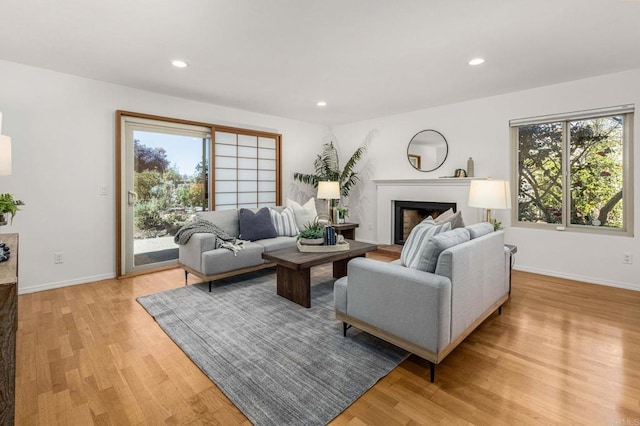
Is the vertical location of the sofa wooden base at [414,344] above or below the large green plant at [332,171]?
below

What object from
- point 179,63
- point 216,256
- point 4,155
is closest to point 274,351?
point 216,256

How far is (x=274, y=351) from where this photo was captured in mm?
2143

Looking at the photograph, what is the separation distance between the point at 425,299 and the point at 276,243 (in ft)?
7.71

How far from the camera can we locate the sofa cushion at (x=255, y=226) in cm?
397

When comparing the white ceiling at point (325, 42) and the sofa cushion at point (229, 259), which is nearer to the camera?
the white ceiling at point (325, 42)

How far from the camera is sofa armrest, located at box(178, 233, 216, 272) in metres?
3.36

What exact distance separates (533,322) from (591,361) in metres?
0.58

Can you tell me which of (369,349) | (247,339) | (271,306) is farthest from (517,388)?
(271,306)

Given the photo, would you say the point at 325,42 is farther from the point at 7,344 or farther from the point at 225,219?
the point at 7,344

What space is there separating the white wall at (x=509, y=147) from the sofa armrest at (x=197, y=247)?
3.27 m

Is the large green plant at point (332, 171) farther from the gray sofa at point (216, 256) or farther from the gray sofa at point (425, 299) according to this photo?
the gray sofa at point (425, 299)

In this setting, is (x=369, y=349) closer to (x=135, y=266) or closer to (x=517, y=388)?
(x=517, y=388)

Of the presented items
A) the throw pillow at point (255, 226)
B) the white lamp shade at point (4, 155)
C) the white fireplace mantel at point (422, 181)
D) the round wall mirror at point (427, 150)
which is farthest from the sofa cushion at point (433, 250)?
the round wall mirror at point (427, 150)

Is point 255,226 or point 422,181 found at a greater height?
point 422,181
